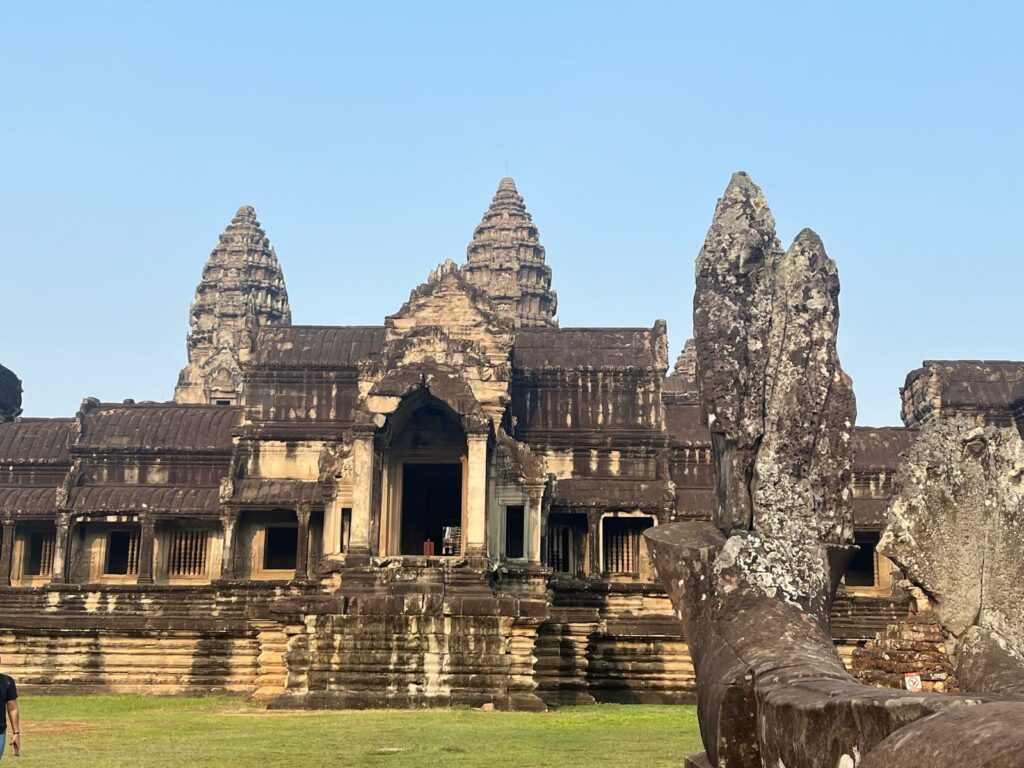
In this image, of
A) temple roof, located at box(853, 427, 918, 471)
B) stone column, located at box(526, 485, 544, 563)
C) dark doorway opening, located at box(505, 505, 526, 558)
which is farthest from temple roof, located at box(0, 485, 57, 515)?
temple roof, located at box(853, 427, 918, 471)

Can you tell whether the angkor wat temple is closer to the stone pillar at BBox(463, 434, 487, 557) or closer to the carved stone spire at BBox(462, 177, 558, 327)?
the stone pillar at BBox(463, 434, 487, 557)

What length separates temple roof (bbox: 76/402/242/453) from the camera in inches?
1297

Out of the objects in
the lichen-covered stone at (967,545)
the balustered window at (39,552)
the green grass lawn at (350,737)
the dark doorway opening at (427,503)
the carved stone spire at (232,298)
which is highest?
the carved stone spire at (232,298)

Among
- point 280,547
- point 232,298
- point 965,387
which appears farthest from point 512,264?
point 280,547

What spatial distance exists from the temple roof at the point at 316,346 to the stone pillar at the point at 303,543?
414 centimetres

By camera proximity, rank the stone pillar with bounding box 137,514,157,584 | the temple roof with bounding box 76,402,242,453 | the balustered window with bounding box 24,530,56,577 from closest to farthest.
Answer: the stone pillar with bounding box 137,514,157,584 → the temple roof with bounding box 76,402,242,453 → the balustered window with bounding box 24,530,56,577

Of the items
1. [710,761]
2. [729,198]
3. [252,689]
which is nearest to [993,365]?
[252,689]

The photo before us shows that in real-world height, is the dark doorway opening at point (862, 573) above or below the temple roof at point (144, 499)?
below

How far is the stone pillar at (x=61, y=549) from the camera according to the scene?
31234 mm

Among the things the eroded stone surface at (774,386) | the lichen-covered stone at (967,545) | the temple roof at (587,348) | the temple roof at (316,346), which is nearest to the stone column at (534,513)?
the temple roof at (587,348)

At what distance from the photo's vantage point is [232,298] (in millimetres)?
55938

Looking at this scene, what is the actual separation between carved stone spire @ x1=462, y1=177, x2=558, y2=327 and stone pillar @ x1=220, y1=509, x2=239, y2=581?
26.6 m

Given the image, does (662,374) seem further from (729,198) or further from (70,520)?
(729,198)

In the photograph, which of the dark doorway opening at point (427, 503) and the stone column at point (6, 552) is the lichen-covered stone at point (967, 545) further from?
the stone column at point (6, 552)
